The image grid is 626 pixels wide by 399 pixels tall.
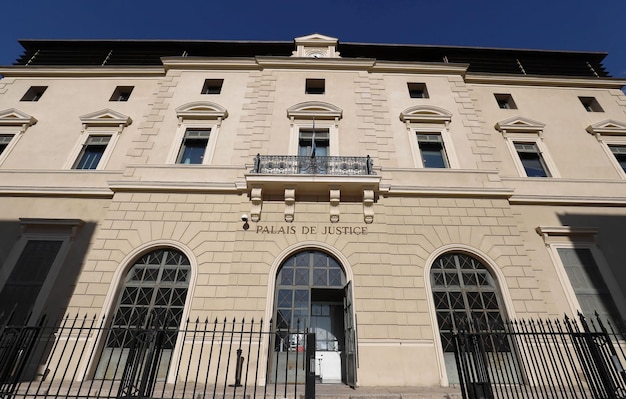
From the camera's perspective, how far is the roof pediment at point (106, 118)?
484 inches

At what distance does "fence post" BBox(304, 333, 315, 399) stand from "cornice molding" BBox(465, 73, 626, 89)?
14.2m

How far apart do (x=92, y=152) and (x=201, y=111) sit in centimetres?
453

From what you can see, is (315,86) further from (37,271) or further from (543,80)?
(37,271)

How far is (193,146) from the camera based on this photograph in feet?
38.5

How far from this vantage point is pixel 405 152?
11.4 meters

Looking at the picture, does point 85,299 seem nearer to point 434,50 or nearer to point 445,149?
point 445,149

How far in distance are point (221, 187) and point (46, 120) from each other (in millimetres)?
8863

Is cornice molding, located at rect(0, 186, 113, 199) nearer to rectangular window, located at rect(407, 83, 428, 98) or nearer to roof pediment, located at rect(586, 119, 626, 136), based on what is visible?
rectangular window, located at rect(407, 83, 428, 98)

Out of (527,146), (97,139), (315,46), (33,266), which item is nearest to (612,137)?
(527,146)

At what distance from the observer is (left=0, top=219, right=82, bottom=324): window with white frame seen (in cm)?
861

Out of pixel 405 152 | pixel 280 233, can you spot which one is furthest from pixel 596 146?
pixel 280 233

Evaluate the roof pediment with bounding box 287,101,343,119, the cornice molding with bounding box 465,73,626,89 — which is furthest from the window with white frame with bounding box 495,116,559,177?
the roof pediment with bounding box 287,101,343,119

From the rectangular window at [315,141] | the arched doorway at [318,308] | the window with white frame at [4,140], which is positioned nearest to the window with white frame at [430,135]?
the rectangular window at [315,141]

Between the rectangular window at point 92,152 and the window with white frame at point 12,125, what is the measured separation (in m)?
2.79
